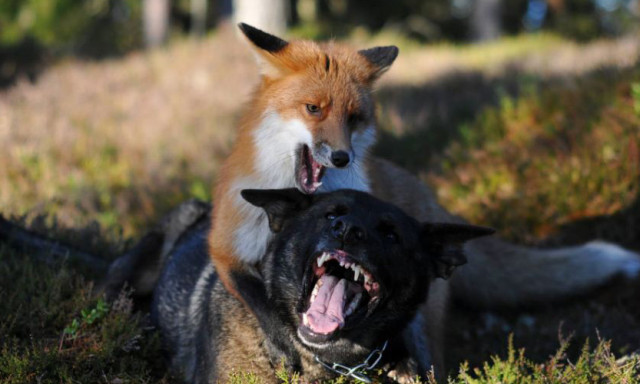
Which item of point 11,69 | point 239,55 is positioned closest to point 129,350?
point 239,55

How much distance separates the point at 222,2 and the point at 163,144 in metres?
9.14

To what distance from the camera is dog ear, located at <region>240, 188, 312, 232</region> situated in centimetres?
401

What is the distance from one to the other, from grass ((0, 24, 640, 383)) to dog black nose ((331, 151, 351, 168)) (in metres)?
1.36

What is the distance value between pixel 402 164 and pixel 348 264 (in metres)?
5.40

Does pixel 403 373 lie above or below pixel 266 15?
below

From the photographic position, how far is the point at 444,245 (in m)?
4.17

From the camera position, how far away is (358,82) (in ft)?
16.1

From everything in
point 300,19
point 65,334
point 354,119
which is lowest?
point 300,19

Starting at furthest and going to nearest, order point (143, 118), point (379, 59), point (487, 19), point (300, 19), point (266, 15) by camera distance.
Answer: point (300, 19)
point (487, 19)
point (266, 15)
point (143, 118)
point (379, 59)

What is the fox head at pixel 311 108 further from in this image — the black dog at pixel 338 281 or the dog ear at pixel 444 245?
the dog ear at pixel 444 245

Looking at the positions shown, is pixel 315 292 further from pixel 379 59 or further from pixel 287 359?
pixel 379 59

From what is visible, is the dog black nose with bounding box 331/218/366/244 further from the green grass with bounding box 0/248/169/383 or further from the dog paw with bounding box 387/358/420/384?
the green grass with bounding box 0/248/169/383

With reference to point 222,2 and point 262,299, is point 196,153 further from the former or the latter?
point 222,2

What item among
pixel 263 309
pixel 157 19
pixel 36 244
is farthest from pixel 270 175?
pixel 157 19
